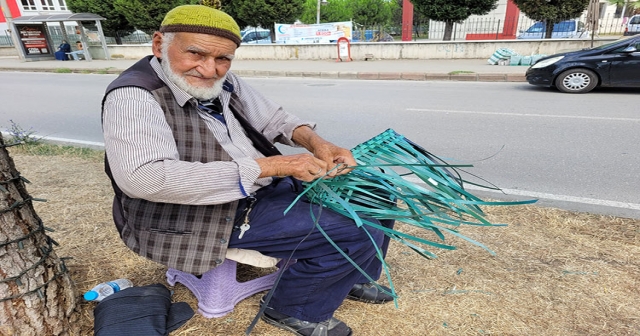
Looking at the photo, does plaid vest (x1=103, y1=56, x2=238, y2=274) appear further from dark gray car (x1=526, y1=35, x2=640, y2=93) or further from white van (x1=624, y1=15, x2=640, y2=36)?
white van (x1=624, y1=15, x2=640, y2=36)

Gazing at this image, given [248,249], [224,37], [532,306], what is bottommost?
[532,306]

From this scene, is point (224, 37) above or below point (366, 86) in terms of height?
above

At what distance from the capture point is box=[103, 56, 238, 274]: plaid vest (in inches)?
60.9

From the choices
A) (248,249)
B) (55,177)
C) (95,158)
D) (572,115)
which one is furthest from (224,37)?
(572,115)

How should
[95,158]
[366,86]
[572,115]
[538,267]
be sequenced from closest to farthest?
[538,267] < [95,158] < [572,115] < [366,86]

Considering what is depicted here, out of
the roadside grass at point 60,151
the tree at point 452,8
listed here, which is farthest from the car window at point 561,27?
the roadside grass at point 60,151

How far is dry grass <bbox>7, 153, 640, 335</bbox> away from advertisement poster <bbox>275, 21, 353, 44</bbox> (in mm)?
15337

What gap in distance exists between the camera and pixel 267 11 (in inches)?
765

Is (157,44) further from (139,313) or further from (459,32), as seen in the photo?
(459,32)

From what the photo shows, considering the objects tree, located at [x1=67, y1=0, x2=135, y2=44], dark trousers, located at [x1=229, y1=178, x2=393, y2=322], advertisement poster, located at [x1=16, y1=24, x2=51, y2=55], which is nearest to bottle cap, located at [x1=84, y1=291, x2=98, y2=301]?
dark trousers, located at [x1=229, y1=178, x2=393, y2=322]

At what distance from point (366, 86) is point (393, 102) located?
229 cm

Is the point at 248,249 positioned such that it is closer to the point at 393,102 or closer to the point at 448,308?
the point at 448,308

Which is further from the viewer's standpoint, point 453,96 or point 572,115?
point 453,96

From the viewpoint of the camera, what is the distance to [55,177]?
364cm
